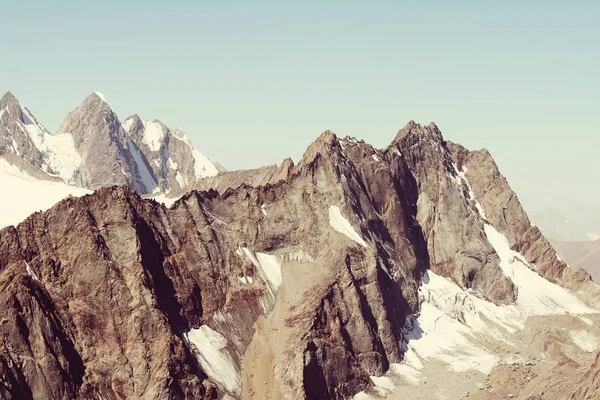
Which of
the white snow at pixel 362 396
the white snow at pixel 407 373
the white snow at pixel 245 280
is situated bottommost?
the white snow at pixel 362 396

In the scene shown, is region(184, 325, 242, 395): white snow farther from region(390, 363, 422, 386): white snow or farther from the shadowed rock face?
region(390, 363, 422, 386): white snow

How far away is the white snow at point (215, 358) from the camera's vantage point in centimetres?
14875

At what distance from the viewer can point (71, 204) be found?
156 meters

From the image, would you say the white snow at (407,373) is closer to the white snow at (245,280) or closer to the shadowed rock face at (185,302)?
the shadowed rock face at (185,302)

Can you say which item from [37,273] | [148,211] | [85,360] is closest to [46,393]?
[85,360]

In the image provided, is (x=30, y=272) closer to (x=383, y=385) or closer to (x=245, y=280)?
(x=245, y=280)

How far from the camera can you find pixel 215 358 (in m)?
152

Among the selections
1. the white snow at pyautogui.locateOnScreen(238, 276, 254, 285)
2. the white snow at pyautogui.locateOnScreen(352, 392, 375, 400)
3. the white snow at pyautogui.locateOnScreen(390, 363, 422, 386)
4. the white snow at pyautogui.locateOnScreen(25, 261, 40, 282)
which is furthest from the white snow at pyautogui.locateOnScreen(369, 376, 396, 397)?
the white snow at pyautogui.locateOnScreen(25, 261, 40, 282)

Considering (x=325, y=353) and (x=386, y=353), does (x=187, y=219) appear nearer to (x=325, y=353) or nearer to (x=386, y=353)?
(x=325, y=353)

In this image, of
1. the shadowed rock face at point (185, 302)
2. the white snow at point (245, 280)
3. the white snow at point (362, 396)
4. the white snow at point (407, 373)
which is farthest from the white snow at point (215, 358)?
the white snow at point (407, 373)

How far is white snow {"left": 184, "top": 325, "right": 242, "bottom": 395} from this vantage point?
149m

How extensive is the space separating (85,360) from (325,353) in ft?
166

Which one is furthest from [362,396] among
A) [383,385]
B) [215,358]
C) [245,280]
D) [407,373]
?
[245,280]

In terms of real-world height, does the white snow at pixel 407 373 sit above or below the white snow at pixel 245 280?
below
